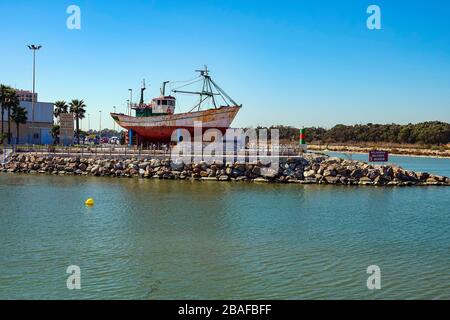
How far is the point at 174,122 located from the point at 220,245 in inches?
1630

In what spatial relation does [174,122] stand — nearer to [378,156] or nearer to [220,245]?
[378,156]

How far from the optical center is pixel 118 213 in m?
30.0

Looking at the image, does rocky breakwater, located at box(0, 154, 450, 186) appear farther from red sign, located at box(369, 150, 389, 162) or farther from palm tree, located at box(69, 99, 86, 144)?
palm tree, located at box(69, 99, 86, 144)

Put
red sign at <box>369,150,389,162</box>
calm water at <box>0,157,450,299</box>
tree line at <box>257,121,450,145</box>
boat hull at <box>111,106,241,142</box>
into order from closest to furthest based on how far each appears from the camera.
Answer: calm water at <box>0,157,450,299</box>, red sign at <box>369,150,389,162</box>, boat hull at <box>111,106,241,142</box>, tree line at <box>257,121,450,145</box>

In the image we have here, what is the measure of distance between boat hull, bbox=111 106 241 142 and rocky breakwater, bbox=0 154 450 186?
10257mm

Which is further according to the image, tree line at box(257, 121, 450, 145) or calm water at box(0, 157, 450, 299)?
tree line at box(257, 121, 450, 145)

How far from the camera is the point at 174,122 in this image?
62.2 meters

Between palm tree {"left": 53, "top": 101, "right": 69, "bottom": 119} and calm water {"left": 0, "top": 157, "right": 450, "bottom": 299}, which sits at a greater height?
palm tree {"left": 53, "top": 101, "right": 69, "bottom": 119}

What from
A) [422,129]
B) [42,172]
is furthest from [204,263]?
[422,129]

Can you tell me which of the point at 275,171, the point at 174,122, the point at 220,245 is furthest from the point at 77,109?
the point at 220,245

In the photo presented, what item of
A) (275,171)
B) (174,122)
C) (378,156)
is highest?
(174,122)

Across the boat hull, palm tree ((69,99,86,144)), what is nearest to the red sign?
the boat hull

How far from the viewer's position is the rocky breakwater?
48812 mm
